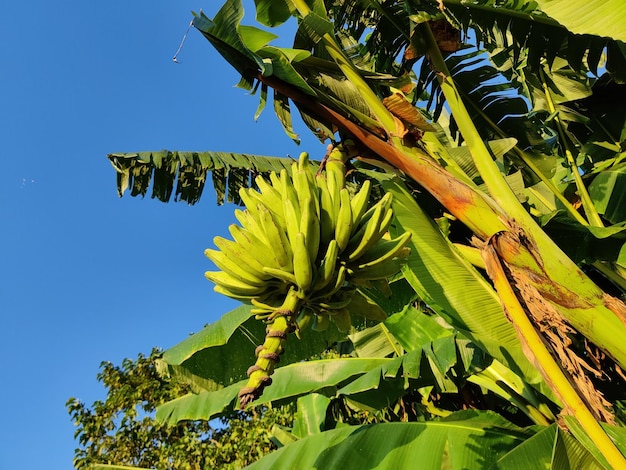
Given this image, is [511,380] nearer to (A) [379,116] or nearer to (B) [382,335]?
(B) [382,335]

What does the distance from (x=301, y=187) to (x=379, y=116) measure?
67 cm

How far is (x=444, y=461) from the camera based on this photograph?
196cm

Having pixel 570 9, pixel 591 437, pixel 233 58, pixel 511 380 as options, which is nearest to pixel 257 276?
pixel 591 437

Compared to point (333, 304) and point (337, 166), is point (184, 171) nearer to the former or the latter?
point (337, 166)

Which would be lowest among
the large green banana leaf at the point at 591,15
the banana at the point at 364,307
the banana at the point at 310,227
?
the banana at the point at 364,307

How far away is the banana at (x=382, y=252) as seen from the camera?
3.82 feet

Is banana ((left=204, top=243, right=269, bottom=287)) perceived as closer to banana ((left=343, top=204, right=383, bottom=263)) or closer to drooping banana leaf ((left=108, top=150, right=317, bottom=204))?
banana ((left=343, top=204, right=383, bottom=263))

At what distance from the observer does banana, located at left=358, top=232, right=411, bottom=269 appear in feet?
3.82

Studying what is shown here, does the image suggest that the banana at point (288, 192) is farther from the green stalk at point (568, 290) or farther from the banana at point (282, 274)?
the green stalk at point (568, 290)

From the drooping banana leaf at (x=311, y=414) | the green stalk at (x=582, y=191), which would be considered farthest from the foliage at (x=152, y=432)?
the green stalk at (x=582, y=191)

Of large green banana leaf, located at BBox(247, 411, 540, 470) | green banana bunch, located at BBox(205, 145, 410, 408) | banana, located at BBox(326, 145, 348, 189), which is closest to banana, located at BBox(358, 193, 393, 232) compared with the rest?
green banana bunch, located at BBox(205, 145, 410, 408)

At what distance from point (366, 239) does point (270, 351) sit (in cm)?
37

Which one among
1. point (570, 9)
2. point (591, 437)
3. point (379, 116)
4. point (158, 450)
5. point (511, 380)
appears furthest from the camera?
point (158, 450)

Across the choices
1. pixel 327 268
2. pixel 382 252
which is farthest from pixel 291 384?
pixel 327 268
